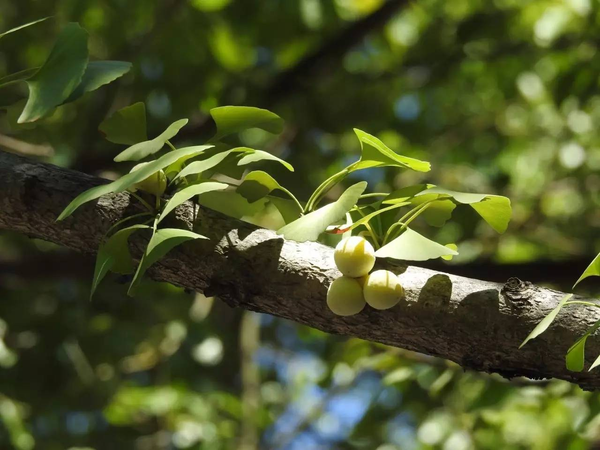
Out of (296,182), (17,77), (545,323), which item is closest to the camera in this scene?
(545,323)

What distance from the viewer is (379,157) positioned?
31.4 inches

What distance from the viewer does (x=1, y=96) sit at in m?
1.00

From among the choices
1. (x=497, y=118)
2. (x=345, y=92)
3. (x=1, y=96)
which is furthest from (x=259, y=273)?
(x=497, y=118)

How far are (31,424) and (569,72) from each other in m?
2.23

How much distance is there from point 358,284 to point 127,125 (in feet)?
1.19

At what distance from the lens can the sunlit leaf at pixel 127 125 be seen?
0.89m

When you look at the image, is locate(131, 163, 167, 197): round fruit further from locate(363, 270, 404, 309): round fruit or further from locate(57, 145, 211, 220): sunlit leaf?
locate(363, 270, 404, 309): round fruit

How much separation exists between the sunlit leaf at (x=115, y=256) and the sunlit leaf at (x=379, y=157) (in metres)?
0.25

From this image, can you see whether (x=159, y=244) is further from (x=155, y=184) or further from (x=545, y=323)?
(x=545, y=323)

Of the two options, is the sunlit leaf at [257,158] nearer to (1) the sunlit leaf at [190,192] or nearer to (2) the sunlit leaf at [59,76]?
(1) the sunlit leaf at [190,192]

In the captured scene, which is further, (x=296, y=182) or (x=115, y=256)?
(x=296, y=182)

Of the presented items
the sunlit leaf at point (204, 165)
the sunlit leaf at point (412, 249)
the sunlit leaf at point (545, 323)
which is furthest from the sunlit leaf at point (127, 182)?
the sunlit leaf at point (545, 323)

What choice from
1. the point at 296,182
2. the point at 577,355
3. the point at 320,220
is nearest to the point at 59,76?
the point at 320,220

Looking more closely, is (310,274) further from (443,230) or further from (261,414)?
(443,230)
